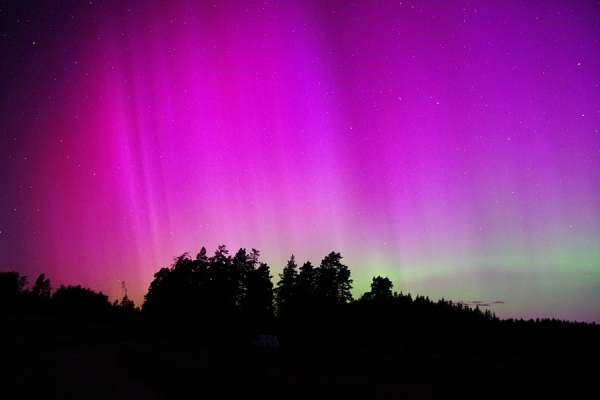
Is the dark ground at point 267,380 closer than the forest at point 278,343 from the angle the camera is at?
Yes

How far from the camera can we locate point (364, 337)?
63.5 m

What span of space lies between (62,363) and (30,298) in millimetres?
114196

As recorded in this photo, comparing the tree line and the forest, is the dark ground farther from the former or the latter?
the tree line

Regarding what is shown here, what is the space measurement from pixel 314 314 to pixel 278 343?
20.2 meters

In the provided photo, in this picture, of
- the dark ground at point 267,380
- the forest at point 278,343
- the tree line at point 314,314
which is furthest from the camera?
the tree line at point 314,314

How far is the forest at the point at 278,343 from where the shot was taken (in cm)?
2209

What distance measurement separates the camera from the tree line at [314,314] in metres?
59.9

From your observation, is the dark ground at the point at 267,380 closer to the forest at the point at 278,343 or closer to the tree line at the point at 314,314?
the forest at the point at 278,343

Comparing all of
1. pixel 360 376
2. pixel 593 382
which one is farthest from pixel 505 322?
pixel 360 376

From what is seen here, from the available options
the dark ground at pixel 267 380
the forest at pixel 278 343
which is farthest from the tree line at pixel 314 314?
the dark ground at pixel 267 380

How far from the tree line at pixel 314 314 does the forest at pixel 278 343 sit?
224 mm

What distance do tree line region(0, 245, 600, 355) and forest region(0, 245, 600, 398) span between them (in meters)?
0.22

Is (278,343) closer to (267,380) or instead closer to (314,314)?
(314,314)

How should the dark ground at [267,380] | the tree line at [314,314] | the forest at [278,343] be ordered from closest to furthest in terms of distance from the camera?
the dark ground at [267,380] < the forest at [278,343] < the tree line at [314,314]
